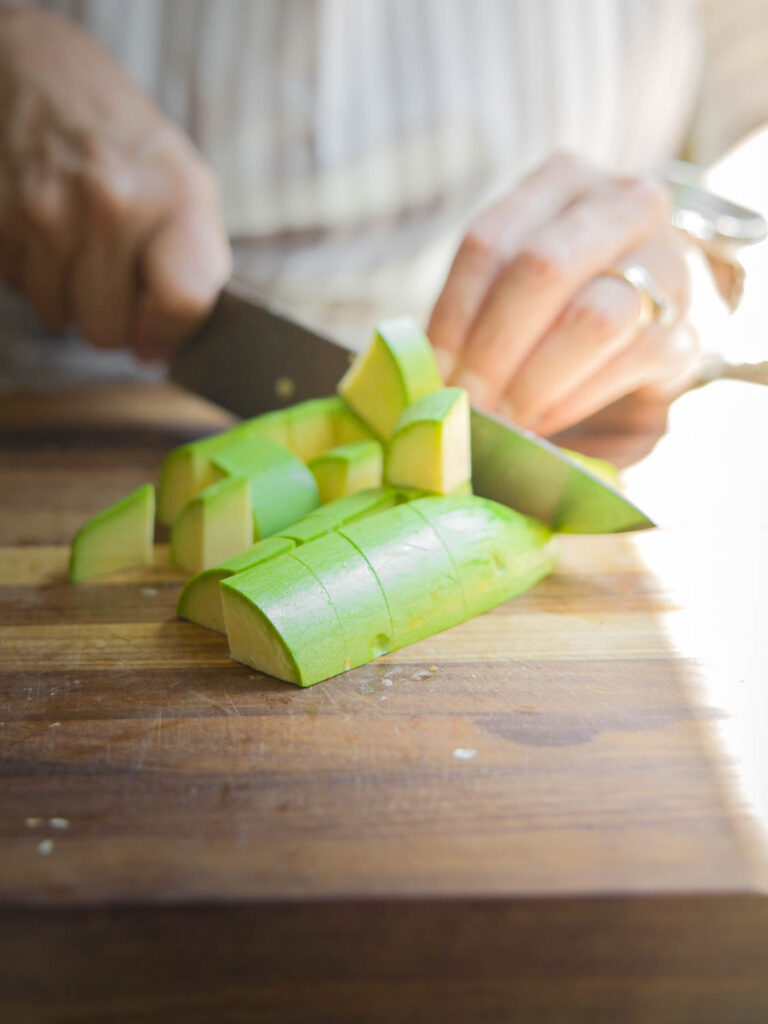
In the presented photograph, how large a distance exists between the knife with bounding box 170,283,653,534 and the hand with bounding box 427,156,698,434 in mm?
224

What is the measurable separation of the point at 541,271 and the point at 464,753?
1026 millimetres

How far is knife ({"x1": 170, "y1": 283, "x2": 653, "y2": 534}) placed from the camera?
4.47ft

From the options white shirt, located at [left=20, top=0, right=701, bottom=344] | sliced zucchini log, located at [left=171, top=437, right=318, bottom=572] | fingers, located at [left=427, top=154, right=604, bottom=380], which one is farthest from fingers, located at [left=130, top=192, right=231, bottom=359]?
sliced zucchini log, located at [left=171, top=437, right=318, bottom=572]

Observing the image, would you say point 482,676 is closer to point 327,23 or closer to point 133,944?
point 133,944

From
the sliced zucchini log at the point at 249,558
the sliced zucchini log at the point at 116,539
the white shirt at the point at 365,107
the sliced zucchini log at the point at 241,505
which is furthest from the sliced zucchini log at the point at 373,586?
the white shirt at the point at 365,107

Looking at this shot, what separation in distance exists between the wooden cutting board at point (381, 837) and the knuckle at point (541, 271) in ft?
2.45

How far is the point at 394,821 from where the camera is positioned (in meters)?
0.85

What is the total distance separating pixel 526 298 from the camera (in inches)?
66.3

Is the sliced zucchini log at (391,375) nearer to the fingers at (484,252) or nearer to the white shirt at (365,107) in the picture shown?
the fingers at (484,252)

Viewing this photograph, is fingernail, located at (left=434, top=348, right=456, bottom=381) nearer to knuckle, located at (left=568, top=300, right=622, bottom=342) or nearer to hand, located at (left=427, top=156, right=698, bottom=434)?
hand, located at (left=427, top=156, right=698, bottom=434)

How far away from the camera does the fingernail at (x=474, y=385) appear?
1.69 m

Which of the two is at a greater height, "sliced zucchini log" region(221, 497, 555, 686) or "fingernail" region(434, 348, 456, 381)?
"fingernail" region(434, 348, 456, 381)

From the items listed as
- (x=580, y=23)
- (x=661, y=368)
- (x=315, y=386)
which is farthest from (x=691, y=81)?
(x=315, y=386)

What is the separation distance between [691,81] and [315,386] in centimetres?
210
